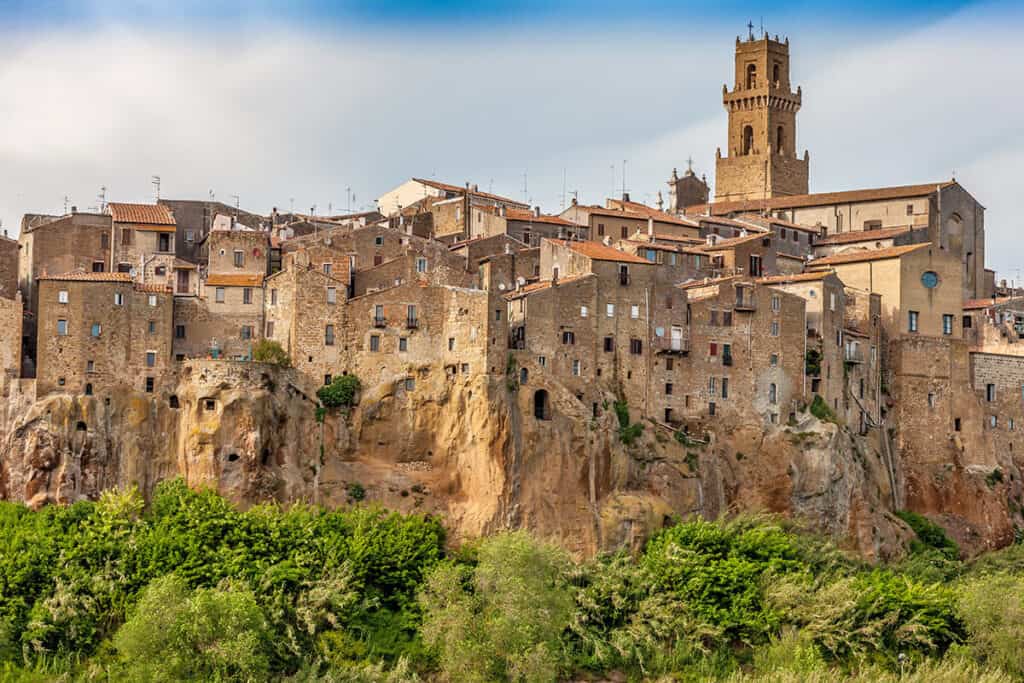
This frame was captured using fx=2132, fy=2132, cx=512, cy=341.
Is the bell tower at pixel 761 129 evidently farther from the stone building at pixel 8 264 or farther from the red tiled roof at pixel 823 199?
the stone building at pixel 8 264

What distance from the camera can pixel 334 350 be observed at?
87.1 metres

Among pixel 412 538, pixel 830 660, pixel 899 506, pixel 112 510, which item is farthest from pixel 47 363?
pixel 899 506

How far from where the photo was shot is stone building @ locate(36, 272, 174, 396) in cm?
8394

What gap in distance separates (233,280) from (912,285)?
33292 millimetres

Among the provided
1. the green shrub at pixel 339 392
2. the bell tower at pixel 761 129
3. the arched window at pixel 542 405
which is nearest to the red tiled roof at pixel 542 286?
the arched window at pixel 542 405

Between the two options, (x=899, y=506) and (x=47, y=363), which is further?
(x=899, y=506)

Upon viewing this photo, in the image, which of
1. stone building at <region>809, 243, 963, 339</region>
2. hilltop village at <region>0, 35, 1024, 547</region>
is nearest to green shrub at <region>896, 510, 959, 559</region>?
hilltop village at <region>0, 35, 1024, 547</region>

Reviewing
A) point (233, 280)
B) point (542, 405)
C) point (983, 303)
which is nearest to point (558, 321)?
point (542, 405)

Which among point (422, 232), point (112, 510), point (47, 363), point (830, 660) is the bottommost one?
point (830, 660)

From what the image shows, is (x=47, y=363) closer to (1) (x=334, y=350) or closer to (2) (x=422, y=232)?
(1) (x=334, y=350)

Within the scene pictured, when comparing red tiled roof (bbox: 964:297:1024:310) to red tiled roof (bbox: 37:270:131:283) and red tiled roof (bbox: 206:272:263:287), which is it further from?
red tiled roof (bbox: 37:270:131:283)

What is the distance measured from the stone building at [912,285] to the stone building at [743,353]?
8.38 metres

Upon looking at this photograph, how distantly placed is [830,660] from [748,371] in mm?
16562

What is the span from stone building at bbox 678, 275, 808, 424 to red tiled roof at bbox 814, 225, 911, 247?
16.3m
